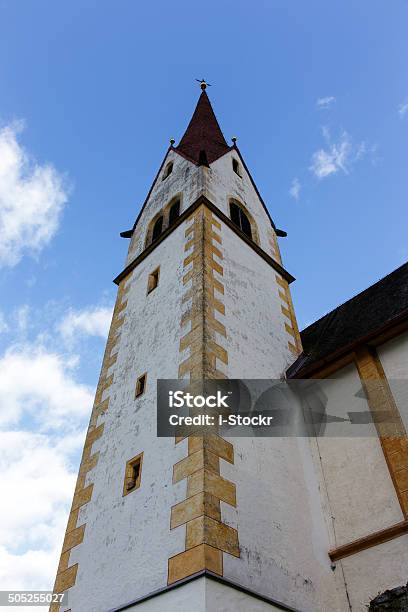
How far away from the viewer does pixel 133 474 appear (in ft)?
24.6

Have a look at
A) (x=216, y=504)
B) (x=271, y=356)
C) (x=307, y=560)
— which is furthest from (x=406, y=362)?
(x=216, y=504)

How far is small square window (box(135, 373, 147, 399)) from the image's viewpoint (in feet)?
28.6

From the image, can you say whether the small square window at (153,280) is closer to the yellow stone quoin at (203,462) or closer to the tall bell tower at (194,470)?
the tall bell tower at (194,470)

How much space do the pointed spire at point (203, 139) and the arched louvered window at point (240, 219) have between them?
1653mm

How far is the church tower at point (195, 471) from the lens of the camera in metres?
5.84

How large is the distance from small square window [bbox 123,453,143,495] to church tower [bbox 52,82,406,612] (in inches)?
0.8

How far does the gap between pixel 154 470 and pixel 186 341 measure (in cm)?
219

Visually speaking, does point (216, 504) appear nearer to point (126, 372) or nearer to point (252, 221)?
point (126, 372)

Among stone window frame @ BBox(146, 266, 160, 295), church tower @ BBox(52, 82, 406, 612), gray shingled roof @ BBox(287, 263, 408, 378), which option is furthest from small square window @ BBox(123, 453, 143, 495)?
stone window frame @ BBox(146, 266, 160, 295)

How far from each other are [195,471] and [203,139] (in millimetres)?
14506

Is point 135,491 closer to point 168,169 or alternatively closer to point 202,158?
point 202,158

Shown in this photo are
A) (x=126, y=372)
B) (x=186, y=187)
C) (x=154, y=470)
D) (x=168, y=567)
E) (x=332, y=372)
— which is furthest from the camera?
(x=186, y=187)

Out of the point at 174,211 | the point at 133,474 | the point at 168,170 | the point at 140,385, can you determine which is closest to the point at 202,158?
the point at 168,170

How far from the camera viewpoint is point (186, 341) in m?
8.41
